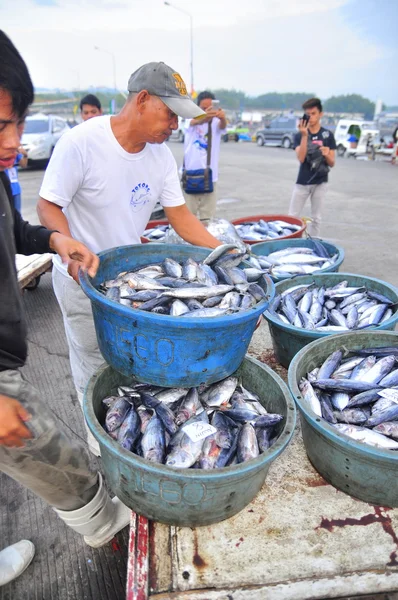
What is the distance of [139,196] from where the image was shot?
8.54 ft

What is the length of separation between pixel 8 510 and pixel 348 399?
2.28 m

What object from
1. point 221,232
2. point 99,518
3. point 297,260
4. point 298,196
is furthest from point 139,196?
point 298,196

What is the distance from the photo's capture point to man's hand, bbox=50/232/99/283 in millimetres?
2057

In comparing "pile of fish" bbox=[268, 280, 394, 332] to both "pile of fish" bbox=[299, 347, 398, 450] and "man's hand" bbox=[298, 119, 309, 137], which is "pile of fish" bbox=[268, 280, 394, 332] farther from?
"man's hand" bbox=[298, 119, 309, 137]

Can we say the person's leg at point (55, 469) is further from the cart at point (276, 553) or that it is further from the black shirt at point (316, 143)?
the black shirt at point (316, 143)

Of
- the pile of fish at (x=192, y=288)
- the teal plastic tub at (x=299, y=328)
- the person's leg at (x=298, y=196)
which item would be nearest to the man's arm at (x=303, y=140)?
the person's leg at (x=298, y=196)

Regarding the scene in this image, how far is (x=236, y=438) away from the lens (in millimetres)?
2016

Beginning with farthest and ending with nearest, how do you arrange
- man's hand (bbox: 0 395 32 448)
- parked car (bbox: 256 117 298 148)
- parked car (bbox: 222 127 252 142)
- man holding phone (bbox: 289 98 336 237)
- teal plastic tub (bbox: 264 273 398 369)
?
1. parked car (bbox: 222 127 252 142)
2. parked car (bbox: 256 117 298 148)
3. man holding phone (bbox: 289 98 336 237)
4. teal plastic tub (bbox: 264 273 398 369)
5. man's hand (bbox: 0 395 32 448)

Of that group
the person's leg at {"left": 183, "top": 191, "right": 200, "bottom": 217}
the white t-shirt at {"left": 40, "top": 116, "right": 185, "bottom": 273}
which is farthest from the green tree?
the white t-shirt at {"left": 40, "top": 116, "right": 185, "bottom": 273}

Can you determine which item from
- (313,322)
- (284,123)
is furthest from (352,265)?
(284,123)

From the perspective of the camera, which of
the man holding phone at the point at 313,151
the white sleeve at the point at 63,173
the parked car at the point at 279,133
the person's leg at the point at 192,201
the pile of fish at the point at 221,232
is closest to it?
the white sleeve at the point at 63,173

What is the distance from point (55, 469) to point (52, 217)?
132cm

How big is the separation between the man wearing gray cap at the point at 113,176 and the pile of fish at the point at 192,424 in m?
0.76

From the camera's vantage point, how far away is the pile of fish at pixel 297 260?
4117mm
